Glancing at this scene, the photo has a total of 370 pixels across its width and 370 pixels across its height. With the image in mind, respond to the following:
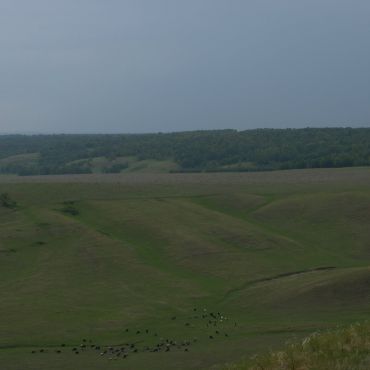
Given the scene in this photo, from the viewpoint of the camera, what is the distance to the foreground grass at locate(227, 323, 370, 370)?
38.5 ft

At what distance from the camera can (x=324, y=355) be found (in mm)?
12234

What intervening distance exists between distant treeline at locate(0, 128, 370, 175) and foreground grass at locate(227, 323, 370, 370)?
326 feet

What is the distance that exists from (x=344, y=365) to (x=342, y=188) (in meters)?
71.2

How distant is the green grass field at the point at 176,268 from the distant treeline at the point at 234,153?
25.8 m

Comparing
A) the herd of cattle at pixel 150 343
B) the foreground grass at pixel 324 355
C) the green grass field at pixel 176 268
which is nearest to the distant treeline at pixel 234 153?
the green grass field at pixel 176 268

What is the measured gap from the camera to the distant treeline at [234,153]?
120188 mm

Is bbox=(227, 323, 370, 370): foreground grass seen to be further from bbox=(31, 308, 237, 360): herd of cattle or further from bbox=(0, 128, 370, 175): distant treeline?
bbox=(0, 128, 370, 175): distant treeline

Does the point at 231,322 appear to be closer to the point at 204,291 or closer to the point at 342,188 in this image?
the point at 204,291

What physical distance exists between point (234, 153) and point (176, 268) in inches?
3379

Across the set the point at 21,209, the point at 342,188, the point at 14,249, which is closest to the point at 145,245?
the point at 14,249

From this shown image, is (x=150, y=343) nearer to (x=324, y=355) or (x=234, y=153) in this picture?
(x=324, y=355)

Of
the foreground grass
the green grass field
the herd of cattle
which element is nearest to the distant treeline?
the green grass field

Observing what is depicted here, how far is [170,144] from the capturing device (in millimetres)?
163125

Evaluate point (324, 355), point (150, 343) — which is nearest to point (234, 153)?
point (150, 343)
